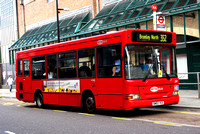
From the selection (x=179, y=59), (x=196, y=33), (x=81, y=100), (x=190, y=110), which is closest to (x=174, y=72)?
(x=190, y=110)

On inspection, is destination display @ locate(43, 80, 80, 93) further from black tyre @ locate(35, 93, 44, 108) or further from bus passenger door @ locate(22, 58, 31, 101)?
bus passenger door @ locate(22, 58, 31, 101)

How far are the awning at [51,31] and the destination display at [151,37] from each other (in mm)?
15843

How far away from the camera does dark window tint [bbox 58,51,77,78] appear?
12.8 m

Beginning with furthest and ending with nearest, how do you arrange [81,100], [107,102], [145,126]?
[81,100] < [107,102] < [145,126]

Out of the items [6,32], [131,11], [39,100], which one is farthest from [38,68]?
[6,32]

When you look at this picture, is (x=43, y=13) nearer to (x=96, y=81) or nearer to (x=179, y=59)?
(x=179, y=59)

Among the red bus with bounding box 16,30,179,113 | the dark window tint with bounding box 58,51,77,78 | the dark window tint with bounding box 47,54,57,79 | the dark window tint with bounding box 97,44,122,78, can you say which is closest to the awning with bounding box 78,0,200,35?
the red bus with bounding box 16,30,179,113

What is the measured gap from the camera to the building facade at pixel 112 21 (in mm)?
18125

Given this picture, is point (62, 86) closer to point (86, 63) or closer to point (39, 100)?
point (86, 63)

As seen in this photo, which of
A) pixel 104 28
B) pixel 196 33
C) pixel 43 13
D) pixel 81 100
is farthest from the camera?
pixel 43 13

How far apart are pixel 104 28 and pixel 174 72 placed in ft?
40.4

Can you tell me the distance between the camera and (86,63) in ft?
39.4

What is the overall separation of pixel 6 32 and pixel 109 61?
36.8m

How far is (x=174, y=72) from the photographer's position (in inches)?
439
